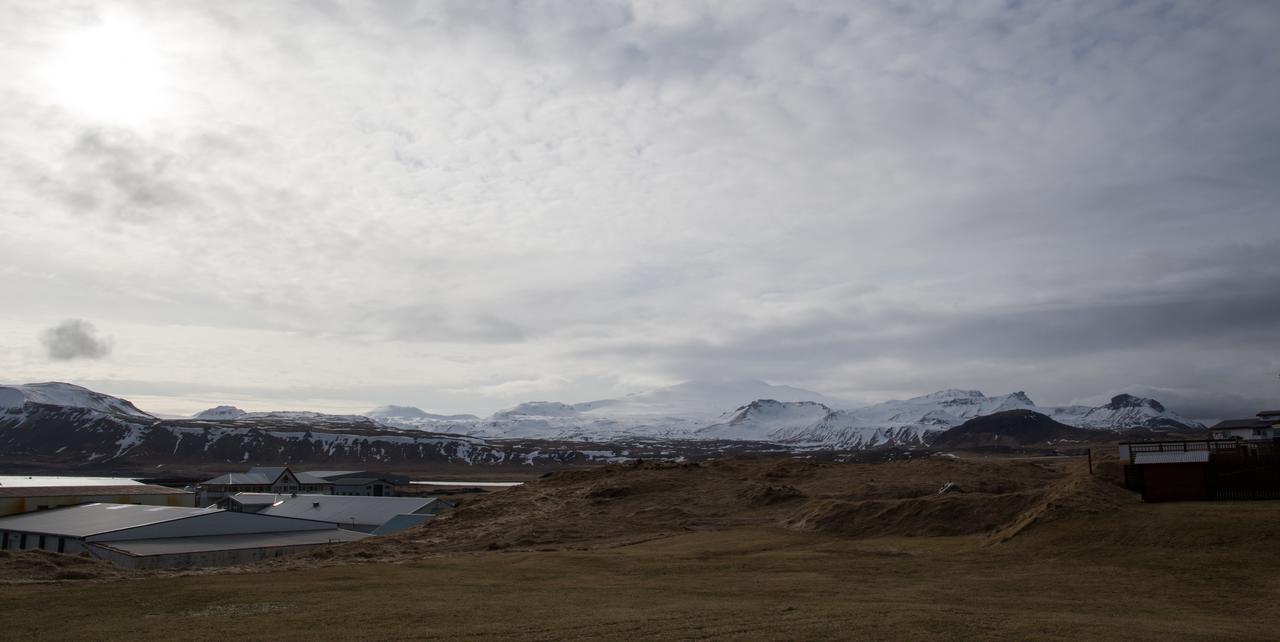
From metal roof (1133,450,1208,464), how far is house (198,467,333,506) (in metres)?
90.2

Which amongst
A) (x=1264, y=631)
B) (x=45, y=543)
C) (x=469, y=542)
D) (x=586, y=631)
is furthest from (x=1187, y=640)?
(x=45, y=543)

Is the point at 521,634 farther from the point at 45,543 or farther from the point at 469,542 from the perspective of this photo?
the point at 45,543

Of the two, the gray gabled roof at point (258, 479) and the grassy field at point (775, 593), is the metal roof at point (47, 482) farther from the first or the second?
the grassy field at point (775, 593)

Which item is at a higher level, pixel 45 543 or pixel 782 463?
pixel 782 463

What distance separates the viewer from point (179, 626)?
1859 centimetres

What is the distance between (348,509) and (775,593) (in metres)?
58.6

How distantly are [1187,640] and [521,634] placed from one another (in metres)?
12.5

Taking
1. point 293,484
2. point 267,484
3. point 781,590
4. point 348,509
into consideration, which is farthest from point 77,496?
point 781,590

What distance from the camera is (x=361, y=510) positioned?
7262cm

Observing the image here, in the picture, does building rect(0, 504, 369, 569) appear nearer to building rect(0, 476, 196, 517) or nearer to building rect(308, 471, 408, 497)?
building rect(0, 476, 196, 517)

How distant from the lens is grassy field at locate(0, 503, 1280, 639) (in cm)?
1755

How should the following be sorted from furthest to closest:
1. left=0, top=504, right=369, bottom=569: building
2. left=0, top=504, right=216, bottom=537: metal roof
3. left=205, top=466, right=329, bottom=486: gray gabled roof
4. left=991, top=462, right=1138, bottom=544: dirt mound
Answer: left=205, top=466, right=329, bottom=486: gray gabled roof → left=0, top=504, right=216, bottom=537: metal roof → left=0, top=504, right=369, bottom=569: building → left=991, top=462, right=1138, bottom=544: dirt mound

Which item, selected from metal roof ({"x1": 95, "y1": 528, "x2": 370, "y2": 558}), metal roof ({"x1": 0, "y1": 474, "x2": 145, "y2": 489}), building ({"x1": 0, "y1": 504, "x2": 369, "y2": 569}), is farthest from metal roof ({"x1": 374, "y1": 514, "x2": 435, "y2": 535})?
metal roof ({"x1": 0, "y1": 474, "x2": 145, "y2": 489})

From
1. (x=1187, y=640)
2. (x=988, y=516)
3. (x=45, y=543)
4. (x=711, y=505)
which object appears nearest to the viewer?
(x=1187, y=640)
